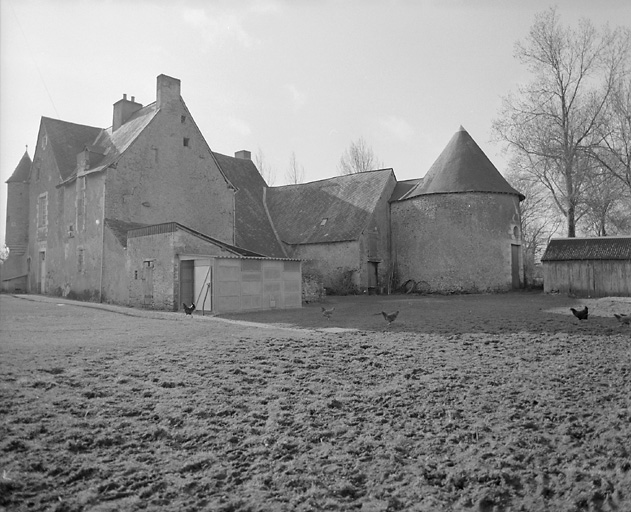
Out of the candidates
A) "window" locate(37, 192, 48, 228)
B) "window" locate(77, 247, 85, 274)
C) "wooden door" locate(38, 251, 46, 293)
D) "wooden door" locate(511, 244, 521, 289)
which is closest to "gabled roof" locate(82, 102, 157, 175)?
"window" locate(77, 247, 85, 274)

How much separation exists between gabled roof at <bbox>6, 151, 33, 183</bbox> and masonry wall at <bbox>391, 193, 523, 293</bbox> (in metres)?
24.5

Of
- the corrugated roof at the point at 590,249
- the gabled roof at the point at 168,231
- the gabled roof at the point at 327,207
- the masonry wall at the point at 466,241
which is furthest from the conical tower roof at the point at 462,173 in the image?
the gabled roof at the point at 168,231

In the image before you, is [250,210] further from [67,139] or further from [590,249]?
[590,249]

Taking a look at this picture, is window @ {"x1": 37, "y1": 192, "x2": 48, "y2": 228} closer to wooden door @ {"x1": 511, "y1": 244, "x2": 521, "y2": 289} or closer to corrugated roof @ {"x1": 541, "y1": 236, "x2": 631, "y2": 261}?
wooden door @ {"x1": 511, "y1": 244, "x2": 521, "y2": 289}

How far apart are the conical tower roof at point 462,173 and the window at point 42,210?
69.8 ft

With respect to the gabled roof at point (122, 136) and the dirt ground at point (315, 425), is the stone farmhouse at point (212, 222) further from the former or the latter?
the dirt ground at point (315, 425)

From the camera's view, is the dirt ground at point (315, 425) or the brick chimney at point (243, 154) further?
the brick chimney at point (243, 154)

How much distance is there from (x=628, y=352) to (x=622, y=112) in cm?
2568

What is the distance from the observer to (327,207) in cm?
3662

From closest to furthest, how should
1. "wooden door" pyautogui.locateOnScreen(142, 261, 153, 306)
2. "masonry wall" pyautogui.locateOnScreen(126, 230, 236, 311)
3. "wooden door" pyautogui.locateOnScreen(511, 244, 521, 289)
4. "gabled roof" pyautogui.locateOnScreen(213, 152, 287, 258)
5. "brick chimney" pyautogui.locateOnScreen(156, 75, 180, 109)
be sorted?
"masonry wall" pyautogui.locateOnScreen(126, 230, 236, 311)
"wooden door" pyautogui.locateOnScreen(142, 261, 153, 306)
"brick chimney" pyautogui.locateOnScreen(156, 75, 180, 109)
"wooden door" pyautogui.locateOnScreen(511, 244, 521, 289)
"gabled roof" pyautogui.locateOnScreen(213, 152, 287, 258)

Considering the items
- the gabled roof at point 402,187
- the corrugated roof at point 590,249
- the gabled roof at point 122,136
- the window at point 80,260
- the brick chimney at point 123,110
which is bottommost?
the window at point 80,260

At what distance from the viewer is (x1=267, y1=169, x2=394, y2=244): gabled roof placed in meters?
33.8

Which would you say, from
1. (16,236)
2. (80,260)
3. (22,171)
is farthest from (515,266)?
(22,171)

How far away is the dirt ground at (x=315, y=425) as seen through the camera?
5188 millimetres
